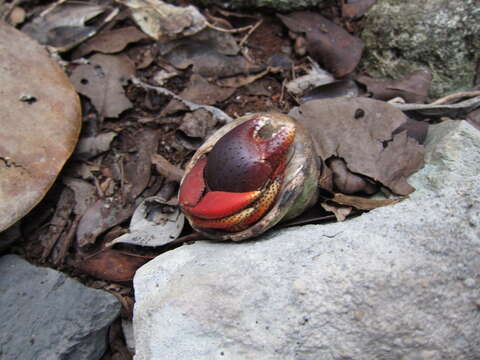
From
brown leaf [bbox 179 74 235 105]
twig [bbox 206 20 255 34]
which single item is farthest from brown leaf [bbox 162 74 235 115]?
twig [bbox 206 20 255 34]

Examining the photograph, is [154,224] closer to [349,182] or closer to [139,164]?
[139,164]

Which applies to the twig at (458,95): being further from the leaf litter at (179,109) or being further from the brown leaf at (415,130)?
the brown leaf at (415,130)

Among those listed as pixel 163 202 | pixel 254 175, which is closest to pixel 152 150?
pixel 163 202

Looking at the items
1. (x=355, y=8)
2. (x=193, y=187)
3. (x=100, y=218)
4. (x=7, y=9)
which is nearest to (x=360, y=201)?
(x=193, y=187)

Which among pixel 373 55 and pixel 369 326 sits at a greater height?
pixel 373 55

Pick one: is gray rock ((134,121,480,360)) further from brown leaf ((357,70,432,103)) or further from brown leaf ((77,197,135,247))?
brown leaf ((357,70,432,103))

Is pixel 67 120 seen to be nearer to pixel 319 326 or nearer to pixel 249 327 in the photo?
pixel 249 327

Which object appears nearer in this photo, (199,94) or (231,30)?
(199,94)
